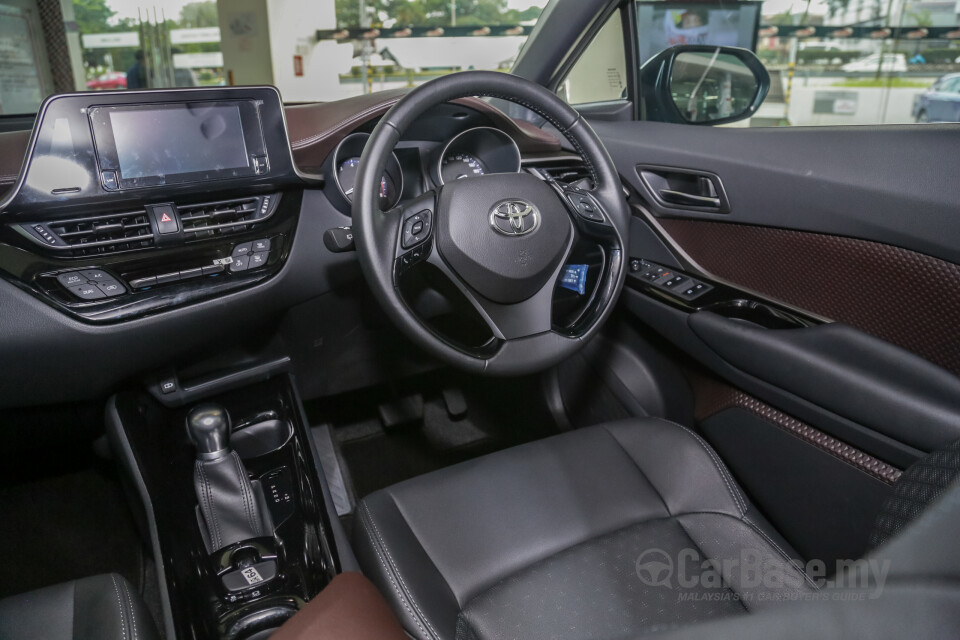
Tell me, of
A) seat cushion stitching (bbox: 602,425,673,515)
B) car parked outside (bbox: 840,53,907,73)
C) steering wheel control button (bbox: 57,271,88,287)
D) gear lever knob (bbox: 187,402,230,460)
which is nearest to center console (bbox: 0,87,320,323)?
steering wheel control button (bbox: 57,271,88,287)

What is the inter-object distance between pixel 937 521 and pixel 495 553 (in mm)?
752

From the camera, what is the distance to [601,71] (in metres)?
1.98

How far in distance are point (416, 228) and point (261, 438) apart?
70cm

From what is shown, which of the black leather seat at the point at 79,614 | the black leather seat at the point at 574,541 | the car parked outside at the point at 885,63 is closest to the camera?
the black leather seat at the point at 79,614

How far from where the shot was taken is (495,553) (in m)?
1.09

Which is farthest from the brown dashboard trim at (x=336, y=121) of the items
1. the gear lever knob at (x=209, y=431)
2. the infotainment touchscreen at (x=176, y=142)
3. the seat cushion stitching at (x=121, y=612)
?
the seat cushion stitching at (x=121, y=612)

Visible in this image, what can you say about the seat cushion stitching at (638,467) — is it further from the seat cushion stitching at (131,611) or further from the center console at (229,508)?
the seat cushion stitching at (131,611)

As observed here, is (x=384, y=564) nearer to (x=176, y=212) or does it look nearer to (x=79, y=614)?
(x=79, y=614)

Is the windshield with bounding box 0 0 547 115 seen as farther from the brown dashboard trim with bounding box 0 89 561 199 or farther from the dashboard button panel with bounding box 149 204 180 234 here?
the dashboard button panel with bounding box 149 204 180 234

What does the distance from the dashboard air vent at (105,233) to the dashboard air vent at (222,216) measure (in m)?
0.07

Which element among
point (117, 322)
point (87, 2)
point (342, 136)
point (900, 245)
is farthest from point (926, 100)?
point (87, 2)

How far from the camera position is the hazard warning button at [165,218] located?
1.20 metres

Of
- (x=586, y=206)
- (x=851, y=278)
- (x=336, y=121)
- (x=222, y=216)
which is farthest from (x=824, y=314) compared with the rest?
(x=222, y=216)

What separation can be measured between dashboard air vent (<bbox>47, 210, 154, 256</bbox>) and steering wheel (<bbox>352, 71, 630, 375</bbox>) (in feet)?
1.40
